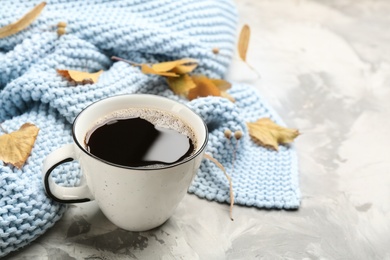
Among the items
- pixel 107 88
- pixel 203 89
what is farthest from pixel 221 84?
pixel 107 88

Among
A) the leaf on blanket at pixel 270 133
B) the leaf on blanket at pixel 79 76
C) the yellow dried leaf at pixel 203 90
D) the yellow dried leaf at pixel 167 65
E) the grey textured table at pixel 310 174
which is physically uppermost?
the leaf on blanket at pixel 79 76

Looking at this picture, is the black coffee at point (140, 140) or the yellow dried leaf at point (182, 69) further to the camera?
the yellow dried leaf at point (182, 69)

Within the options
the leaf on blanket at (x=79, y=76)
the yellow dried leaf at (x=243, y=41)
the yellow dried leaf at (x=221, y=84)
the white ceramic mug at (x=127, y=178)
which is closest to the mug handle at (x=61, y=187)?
the white ceramic mug at (x=127, y=178)

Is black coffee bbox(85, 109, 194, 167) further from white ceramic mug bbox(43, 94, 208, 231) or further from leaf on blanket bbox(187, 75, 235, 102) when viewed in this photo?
leaf on blanket bbox(187, 75, 235, 102)

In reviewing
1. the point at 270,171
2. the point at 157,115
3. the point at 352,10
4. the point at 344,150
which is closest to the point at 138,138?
the point at 157,115

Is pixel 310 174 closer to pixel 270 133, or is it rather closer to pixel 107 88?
pixel 270 133

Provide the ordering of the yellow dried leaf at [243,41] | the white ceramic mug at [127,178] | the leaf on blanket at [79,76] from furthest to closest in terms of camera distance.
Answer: the yellow dried leaf at [243,41] < the leaf on blanket at [79,76] < the white ceramic mug at [127,178]

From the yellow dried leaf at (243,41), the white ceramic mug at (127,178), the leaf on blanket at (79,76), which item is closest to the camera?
the white ceramic mug at (127,178)

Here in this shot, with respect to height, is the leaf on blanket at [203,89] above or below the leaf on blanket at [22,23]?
below

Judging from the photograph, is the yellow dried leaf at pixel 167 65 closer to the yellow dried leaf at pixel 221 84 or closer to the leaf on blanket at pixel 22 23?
the yellow dried leaf at pixel 221 84
